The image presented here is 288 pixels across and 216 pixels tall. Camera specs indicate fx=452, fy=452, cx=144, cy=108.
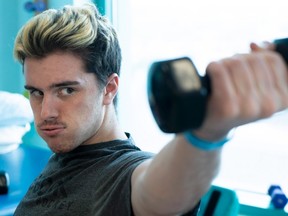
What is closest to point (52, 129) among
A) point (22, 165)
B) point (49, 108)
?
point (49, 108)

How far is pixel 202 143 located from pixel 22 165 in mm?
1378

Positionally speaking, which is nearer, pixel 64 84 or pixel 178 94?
pixel 178 94

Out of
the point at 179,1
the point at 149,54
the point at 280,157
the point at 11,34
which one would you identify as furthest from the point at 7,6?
the point at 280,157

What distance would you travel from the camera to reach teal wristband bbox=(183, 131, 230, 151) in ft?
1.67

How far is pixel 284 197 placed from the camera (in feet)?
4.06

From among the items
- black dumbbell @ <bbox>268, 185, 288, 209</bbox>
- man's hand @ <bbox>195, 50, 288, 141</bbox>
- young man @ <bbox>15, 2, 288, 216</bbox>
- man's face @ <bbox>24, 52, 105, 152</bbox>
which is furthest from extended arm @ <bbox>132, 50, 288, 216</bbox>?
black dumbbell @ <bbox>268, 185, 288, 209</bbox>

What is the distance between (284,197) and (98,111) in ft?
1.93

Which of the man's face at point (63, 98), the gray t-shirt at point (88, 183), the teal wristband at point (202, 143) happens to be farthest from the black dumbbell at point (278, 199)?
the teal wristband at point (202, 143)

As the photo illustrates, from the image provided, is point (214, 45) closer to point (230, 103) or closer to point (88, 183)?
point (88, 183)

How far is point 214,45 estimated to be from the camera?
1495 millimetres

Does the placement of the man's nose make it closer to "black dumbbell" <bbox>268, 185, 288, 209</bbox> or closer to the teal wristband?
the teal wristband

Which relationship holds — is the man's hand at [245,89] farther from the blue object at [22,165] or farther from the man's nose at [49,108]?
the blue object at [22,165]

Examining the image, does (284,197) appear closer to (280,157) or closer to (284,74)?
(280,157)

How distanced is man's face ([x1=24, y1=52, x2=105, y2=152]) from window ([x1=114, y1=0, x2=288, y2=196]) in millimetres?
472
